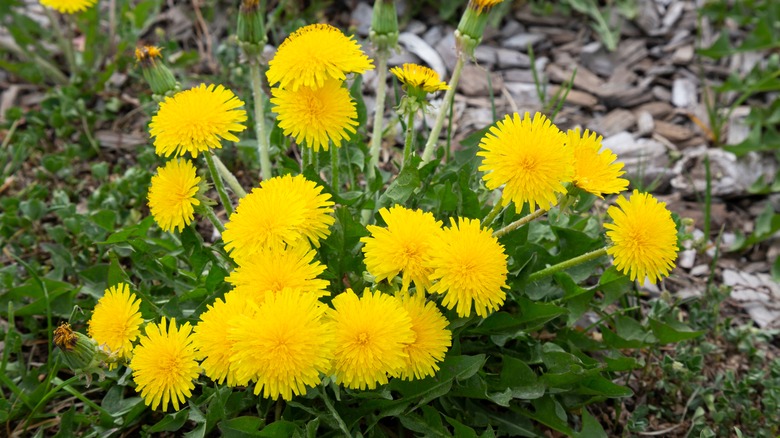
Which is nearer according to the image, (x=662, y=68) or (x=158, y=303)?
(x=158, y=303)

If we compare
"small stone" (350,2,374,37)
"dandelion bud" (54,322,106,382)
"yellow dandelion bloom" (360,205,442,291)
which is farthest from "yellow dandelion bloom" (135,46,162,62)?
"small stone" (350,2,374,37)

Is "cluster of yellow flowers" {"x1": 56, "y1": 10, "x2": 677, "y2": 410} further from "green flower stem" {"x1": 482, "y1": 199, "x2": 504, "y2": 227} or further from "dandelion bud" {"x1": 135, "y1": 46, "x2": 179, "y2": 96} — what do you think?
"dandelion bud" {"x1": 135, "y1": 46, "x2": 179, "y2": 96}

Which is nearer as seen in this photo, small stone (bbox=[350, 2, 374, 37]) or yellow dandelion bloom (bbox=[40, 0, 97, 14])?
yellow dandelion bloom (bbox=[40, 0, 97, 14])

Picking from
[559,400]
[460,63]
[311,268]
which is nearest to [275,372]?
[311,268]

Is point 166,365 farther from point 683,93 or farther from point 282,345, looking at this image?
point 683,93

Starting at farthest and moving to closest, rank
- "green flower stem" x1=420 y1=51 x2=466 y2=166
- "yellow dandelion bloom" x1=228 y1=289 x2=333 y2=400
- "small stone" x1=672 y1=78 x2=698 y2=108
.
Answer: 1. "small stone" x1=672 y1=78 x2=698 y2=108
2. "green flower stem" x1=420 y1=51 x2=466 y2=166
3. "yellow dandelion bloom" x1=228 y1=289 x2=333 y2=400

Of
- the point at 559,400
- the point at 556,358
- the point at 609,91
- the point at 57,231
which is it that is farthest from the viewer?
the point at 609,91

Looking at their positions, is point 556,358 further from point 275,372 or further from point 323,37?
point 323,37

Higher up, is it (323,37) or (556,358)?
(323,37)
